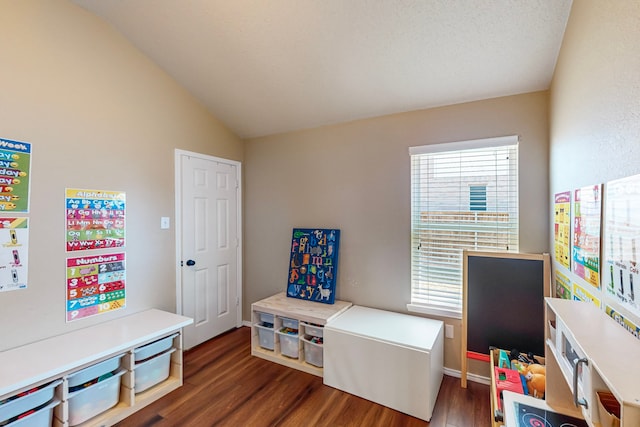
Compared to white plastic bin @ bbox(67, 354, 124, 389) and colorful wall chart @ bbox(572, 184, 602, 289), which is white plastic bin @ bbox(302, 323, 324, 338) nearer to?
white plastic bin @ bbox(67, 354, 124, 389)

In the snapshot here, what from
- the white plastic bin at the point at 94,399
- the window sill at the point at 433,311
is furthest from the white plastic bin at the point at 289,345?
the white plastic bin at the point at 94,399

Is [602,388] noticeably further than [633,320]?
No

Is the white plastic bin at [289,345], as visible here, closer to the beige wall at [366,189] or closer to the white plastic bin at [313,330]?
the white plastic bin at [313,330]

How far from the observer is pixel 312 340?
2.68 metres

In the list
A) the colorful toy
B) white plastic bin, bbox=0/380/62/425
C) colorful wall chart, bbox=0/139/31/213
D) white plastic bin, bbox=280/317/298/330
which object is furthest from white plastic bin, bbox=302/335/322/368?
colorful wall chart, bbox=0/139/31/213

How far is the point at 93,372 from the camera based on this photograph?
1.90 m

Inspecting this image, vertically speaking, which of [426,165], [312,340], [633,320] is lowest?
[312,340]

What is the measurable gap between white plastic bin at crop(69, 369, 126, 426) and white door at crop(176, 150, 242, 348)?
909 mm

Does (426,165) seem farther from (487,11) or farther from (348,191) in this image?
(487,11)

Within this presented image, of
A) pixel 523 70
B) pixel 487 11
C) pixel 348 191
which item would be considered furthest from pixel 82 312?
pixel 523 70

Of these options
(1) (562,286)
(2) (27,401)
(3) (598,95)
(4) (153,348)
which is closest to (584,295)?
(1) (562,286)

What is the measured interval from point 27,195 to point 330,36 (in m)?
2.31

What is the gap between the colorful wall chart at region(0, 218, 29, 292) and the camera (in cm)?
183

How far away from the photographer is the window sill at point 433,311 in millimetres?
2492
